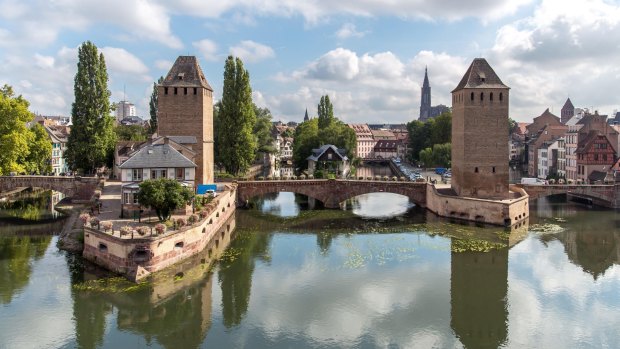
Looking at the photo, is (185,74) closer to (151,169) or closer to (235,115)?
(235,115)

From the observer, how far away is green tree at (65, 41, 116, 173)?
5509cm

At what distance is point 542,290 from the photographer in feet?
94.0

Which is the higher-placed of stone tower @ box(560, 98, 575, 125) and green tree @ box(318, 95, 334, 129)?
stone tower @ box(560, 98, 575, 125)

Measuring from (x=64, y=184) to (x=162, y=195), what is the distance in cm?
2556

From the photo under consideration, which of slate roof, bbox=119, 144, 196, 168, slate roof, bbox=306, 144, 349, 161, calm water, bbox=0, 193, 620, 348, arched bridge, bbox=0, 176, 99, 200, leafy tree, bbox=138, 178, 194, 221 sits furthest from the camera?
slate roof, bbox=306, 144, 349, 161

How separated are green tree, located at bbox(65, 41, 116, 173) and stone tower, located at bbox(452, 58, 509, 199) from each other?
35218 millimetres

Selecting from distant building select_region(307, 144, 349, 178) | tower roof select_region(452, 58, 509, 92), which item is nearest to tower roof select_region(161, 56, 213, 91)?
tower roof select_region(452, 58, 509, 92)

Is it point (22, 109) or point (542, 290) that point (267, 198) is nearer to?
point (22, 109)

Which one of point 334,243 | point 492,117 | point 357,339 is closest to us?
point 357,339

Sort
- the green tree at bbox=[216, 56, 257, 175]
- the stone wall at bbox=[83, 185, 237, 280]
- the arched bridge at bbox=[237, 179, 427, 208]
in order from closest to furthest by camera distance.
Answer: the stone wall at bbox=[83, 185, 237, 280], the arched bridge at bbox=[237, 179, 427, 208], the green tree at bbox=[216, 56, 257, 175]

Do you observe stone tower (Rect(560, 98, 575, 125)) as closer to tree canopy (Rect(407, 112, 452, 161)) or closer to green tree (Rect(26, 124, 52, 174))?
tree canopy (Rect(407, 112, 452, 161))

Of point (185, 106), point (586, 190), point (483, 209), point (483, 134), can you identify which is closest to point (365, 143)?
point (586, 190)

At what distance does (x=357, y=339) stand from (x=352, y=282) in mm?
7583

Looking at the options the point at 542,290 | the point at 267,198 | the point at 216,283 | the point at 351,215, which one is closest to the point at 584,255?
the point at 542,290
